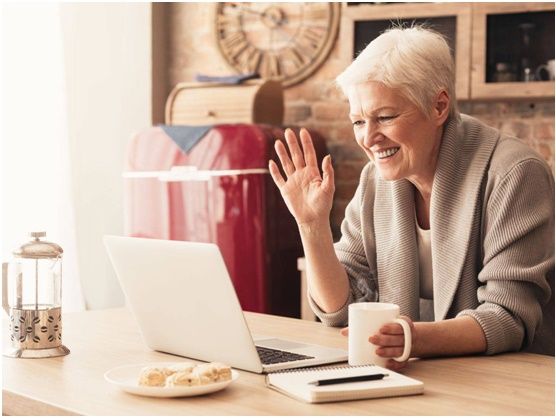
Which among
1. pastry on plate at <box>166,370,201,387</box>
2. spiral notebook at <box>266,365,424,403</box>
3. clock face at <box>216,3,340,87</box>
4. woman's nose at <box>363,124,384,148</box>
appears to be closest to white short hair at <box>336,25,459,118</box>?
woman's nose at <box>363,124,384,148</box>

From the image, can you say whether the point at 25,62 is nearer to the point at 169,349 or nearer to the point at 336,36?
the point at 336,36

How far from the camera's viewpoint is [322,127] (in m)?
4.58

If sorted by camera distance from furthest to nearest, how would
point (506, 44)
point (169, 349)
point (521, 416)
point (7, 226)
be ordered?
point (7, 226)
point (506, 44)
point (169, 349)
point (521, 416)

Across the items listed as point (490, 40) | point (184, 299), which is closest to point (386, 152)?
point (184, 299)

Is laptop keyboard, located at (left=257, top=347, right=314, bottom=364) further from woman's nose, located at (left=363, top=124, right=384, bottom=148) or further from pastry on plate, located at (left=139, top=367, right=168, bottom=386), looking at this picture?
woman's nose, located at (left=363, top=124, right=384, bottom=148)

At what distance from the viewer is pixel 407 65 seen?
207 centimetres

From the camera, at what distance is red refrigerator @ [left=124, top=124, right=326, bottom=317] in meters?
4.07

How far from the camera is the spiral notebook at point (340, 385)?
1411 millimetres

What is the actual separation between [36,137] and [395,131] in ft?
9.14

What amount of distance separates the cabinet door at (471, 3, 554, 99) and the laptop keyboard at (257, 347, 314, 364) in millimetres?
2431

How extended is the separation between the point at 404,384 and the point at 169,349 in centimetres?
52

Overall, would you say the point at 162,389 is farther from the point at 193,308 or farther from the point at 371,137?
the point at 371,137

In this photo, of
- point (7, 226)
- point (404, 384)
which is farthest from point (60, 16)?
point (404, 384)

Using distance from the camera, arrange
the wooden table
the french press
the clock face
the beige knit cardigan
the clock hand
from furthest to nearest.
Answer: the clock hand, the clock face, the beige knit cardigan, the french press, the wooden table
